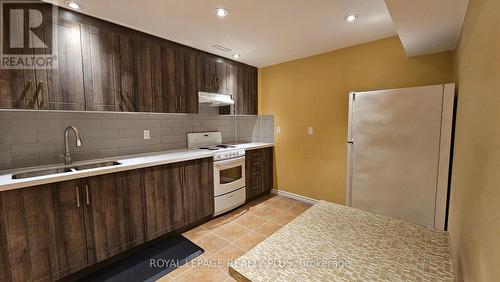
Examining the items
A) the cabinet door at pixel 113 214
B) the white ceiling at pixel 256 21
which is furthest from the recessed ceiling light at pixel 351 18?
the cabinet door at pixel 113 214

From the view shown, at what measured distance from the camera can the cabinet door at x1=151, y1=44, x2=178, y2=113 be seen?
2289mm

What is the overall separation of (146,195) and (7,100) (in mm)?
1265

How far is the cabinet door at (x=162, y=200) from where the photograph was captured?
207cm

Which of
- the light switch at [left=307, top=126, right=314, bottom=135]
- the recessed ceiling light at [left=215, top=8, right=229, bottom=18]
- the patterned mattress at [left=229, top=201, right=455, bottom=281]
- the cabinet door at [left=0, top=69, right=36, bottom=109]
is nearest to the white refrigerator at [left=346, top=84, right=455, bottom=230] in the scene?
the patterned mattress at [left=229, top=201, right=455, bottom=281]

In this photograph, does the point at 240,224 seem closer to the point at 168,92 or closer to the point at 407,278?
the point at 168,92

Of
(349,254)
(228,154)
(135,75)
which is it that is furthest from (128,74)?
(349,254)

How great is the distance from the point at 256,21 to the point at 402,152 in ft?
5.87

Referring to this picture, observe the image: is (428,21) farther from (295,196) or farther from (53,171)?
(53,171)

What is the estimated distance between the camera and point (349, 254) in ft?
2.76

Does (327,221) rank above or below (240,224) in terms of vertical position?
above

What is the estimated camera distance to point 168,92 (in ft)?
7.91

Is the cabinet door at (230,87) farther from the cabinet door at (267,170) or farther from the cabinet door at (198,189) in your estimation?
the cabinet door at (198,189)

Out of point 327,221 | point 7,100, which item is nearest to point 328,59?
point 327,221

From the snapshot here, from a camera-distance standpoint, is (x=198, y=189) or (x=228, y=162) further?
(x=228, y=162)
